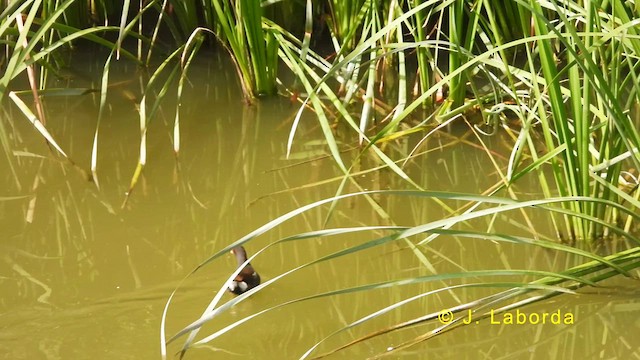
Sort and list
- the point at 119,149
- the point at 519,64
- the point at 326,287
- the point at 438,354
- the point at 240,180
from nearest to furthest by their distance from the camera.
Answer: the point at 438,354, the point at 326,287, the point at 240,180, the point at 119,149, the point at 519,64

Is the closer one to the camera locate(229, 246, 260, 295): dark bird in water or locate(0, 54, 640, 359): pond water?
locate(0, 54, 640, 359): pond water

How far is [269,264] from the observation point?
1.76m

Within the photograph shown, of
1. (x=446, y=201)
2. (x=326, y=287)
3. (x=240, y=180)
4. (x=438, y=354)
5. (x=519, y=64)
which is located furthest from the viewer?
(x=519, y=64)

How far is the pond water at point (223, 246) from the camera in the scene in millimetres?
1514

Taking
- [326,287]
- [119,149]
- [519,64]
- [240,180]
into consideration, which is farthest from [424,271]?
[519,64]

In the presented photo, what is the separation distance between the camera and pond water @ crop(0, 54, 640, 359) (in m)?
1.51

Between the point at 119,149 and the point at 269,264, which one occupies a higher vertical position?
the point at 119,149

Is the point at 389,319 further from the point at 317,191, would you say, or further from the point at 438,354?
the point at 317,191

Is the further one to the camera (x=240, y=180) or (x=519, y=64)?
(x=519, y=64)

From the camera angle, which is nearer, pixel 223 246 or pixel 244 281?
pixel 244 281

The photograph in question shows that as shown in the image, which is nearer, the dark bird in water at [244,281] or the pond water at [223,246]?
the pond water at [223,246]

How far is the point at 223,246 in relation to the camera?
183 cm

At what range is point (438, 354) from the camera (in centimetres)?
147

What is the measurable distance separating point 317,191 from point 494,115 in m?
0.48
